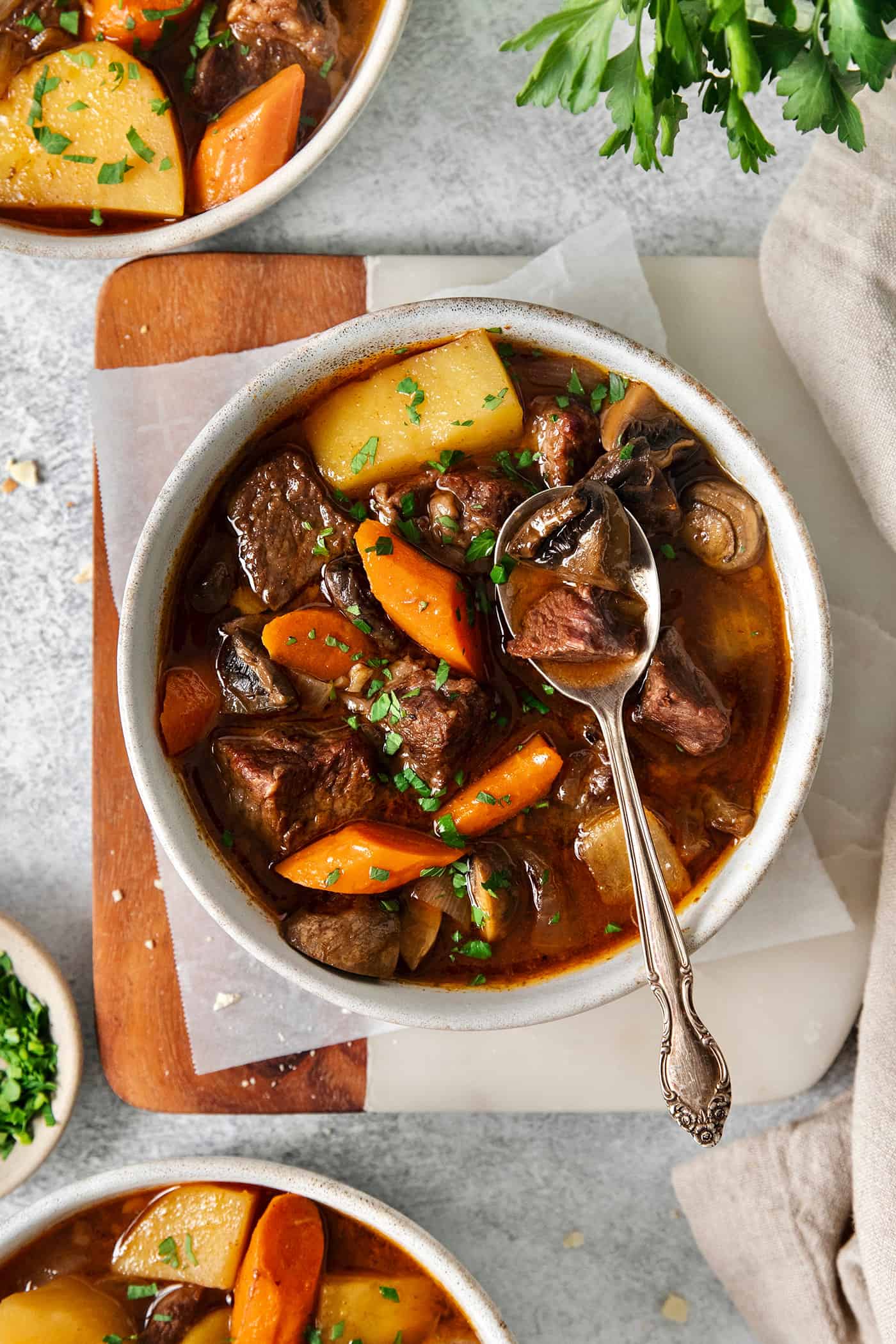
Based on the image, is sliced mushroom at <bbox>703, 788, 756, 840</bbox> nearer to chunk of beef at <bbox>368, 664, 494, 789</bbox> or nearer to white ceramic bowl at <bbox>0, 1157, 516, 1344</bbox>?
Answer: chunk of beef at <bbox>368, 664, 494, 789</bbox>

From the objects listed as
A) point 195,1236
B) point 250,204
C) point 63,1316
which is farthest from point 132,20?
point 63,1316

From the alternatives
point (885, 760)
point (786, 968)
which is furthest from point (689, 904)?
point (885, 760)

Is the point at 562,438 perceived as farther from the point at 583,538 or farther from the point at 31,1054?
the point at 31,1054

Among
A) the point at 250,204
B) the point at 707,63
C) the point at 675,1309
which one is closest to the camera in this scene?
the point at 707,63

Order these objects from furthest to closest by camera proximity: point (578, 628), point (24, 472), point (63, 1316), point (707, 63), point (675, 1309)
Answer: point (675, 1309), point (24, 472), point (63, 1316), point (578, 628), point (707, 63)

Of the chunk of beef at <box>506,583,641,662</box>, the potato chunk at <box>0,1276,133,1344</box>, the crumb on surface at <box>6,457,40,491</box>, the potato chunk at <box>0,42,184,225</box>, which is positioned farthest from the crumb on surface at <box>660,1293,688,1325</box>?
the potato chunk at <box>0,42,184,225</box>

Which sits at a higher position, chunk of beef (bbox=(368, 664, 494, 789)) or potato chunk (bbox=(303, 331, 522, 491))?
potato chunk (bbox=(303, 331, 522, 491))

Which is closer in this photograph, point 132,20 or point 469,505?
point 469,505
